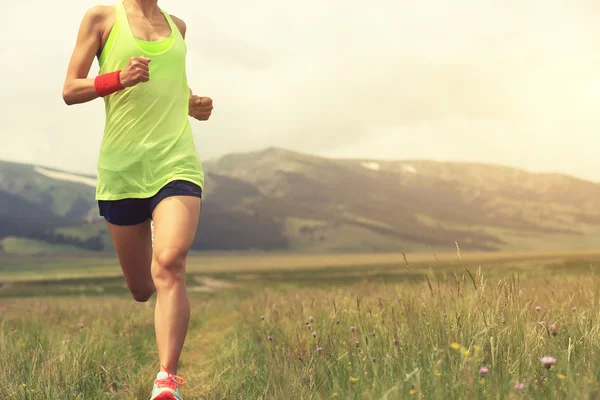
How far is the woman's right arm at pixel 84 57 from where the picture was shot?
4.22m

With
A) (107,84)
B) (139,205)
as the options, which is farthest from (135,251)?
(107,84)

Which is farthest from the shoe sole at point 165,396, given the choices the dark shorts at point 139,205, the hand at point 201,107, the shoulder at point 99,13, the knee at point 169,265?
the shoulder at point 99,13

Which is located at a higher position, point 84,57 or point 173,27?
point 173,27

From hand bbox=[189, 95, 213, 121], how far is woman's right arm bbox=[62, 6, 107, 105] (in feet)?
2.48

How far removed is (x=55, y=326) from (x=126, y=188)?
4.06 meters

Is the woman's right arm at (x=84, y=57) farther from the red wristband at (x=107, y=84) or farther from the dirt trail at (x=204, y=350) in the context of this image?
the dirt trail at (x=204, y=350)

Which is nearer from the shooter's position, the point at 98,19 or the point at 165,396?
the point at 165,396

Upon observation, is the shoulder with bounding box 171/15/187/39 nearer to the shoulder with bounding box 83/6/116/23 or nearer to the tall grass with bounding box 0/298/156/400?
the shoulder with bounding box 83/6/116/23

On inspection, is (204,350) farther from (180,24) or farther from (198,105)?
(180,24)

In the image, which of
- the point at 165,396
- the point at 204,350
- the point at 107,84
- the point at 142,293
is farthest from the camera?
the point at 204,350

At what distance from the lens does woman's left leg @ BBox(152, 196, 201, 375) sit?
3.78 m

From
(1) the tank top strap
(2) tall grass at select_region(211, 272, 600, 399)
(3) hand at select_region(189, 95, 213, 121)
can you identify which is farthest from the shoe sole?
(1) the tank top strap

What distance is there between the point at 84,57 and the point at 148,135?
708mm

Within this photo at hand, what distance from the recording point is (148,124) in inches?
165
